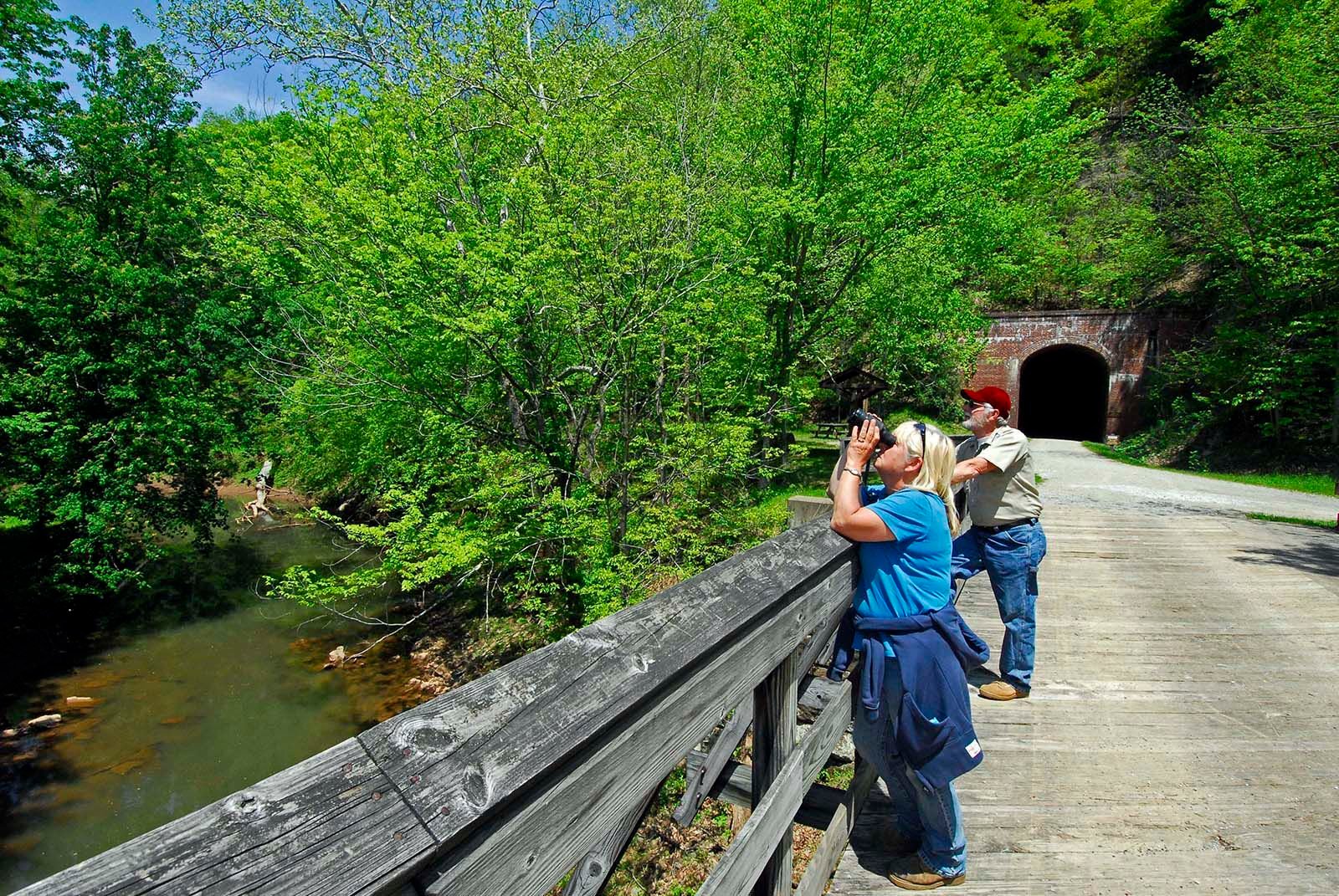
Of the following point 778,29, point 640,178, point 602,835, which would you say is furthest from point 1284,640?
point 778,29

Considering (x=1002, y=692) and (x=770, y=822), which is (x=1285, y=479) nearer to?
(x=1002, y=692)

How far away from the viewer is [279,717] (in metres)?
10.1

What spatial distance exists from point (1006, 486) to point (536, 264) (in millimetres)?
6088

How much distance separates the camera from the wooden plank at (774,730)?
207cm

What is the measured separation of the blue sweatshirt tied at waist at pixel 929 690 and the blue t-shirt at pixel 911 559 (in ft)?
0.16

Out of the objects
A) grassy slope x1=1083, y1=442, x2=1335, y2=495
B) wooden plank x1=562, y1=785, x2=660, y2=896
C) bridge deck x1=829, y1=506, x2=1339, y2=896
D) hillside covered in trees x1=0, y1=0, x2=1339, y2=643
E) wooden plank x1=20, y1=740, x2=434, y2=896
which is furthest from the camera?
grassy slope x1=1083, y1=442, x2=1335, y2=495

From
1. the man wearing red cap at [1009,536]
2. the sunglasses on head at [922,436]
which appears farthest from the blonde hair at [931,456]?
the man wearing red cap at [1009,536]

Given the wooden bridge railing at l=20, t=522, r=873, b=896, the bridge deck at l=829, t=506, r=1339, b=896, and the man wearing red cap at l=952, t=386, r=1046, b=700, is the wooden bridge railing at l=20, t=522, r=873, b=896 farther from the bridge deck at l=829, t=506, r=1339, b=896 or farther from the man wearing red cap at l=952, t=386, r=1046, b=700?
the man wearing red cap at l=952, t=386, r=1046, b=700

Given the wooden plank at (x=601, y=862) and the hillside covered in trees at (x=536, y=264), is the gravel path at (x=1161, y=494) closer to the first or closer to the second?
the hillside covered in trees at (x=536, y=264)

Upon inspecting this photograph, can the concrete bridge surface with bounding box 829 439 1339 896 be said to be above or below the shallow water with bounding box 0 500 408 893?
above

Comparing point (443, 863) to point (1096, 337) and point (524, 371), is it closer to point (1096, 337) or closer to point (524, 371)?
point (524, 371)

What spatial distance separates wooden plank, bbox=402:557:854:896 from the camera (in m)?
0.94

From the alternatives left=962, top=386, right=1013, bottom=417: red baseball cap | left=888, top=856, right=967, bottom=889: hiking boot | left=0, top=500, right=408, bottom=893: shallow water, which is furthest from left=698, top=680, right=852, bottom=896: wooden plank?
left=0, top=500, right=408, bottom=893: shallow water

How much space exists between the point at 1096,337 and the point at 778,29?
16676 mm
